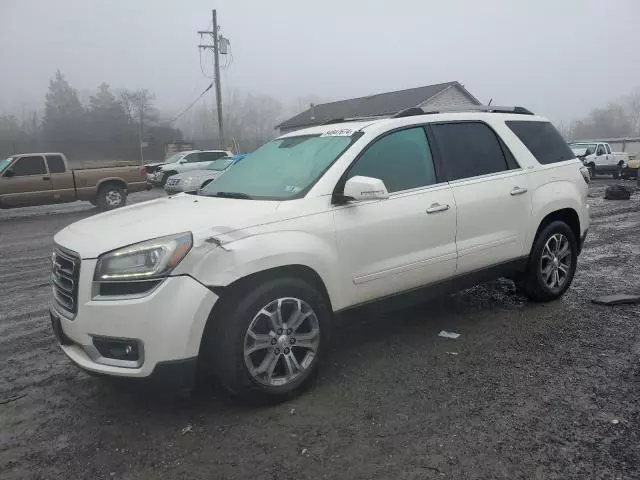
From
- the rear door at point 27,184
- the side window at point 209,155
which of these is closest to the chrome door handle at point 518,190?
the rear door at point 27,184

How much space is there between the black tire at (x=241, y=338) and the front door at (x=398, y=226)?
50 cm

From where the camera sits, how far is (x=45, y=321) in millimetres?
5215

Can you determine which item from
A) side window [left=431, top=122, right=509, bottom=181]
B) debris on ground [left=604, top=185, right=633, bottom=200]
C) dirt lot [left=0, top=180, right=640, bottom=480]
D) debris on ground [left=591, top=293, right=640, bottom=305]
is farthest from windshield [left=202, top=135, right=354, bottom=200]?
debris on ground [left=604, top=185, right=633, bottom=200]

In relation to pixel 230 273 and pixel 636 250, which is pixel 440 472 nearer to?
pixel 230 273

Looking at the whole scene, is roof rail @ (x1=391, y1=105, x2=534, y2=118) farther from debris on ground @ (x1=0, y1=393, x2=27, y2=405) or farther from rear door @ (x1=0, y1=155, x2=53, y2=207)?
rear door @ (x1=0, y1=155, x2=53, y2=207)

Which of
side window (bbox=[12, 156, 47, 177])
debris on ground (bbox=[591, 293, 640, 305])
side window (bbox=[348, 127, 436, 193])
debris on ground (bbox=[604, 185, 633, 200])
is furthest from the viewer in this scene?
debris on ground (bbox=[604, 185, 633, 200])

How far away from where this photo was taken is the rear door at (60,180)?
50.7 feet

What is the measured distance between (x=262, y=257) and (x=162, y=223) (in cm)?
66

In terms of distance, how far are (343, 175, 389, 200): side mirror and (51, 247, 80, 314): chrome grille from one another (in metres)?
1.72

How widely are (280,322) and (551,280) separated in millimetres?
3068

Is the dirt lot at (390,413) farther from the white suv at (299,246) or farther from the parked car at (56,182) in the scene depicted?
the parked car at (56,182)

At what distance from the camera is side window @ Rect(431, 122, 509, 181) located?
4.30 metres

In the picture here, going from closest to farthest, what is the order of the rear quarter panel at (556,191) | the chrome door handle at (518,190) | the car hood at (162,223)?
the car hood at (162,223)
the chrome door handle at (518,190)
the rear quarter panel at (556,191)

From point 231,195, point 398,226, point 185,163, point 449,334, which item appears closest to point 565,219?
point 449,334
